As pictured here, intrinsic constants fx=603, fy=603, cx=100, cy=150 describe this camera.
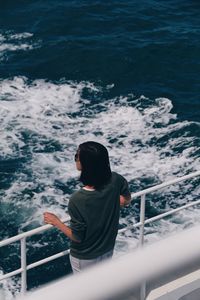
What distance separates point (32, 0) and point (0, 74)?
709cm

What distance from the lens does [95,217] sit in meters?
4.73

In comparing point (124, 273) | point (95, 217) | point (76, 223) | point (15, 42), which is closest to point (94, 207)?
point (95, 217)

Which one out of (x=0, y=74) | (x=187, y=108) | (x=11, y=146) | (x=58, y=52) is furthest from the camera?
(x=58, y=52)

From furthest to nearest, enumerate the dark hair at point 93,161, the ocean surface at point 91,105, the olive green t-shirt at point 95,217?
1. the ocean surface at point 91,105
2. the olive green t-shirt at point 95,217
3. the dark hair at point 93,161

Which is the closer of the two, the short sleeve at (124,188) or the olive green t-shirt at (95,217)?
the olive green t-shirt at (95,217)

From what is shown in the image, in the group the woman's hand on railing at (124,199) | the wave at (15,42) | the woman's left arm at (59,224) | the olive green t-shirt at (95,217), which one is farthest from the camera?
the wave at (15,42)

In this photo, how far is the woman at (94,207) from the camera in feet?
14.9

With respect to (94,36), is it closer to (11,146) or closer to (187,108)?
(187,108)

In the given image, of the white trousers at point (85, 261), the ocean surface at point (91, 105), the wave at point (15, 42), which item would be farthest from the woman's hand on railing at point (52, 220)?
the wave at point (15, 42)

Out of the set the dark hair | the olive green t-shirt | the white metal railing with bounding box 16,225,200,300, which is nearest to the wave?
the olive green t-shirt

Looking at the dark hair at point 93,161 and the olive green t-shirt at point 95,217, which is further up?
the dark hair at point 93,161

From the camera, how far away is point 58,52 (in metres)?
24.4

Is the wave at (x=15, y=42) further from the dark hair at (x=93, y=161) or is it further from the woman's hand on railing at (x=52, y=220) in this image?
the dark hair at (x=93, y=161)

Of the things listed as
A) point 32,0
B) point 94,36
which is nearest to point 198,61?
point 94,36
